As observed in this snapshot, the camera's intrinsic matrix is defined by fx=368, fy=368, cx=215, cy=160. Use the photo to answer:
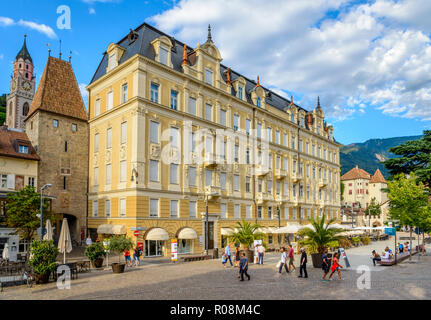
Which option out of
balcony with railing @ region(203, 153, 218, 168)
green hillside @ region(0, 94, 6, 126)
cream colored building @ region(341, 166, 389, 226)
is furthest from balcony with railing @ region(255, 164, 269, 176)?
cream colored building @ region(341, 166, 389, 226)

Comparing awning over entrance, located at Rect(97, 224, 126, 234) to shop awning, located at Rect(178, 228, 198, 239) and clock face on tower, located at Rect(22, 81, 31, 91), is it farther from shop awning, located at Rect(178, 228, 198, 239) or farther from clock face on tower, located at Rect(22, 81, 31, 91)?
clock face on tower, located at Rect(22, 81, 31, 91)

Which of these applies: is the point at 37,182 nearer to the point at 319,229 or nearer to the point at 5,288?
the point at 5,288

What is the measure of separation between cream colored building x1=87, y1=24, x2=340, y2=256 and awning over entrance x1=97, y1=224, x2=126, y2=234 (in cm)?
9

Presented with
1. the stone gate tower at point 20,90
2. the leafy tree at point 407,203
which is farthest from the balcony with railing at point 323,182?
the stone gate tower at point 20,90

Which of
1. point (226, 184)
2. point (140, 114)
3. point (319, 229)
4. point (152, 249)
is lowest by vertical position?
point (152, 249)

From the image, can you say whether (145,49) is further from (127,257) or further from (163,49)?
(127,257)

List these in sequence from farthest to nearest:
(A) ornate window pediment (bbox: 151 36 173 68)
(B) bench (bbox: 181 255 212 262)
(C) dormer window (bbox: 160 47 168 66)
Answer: (C) dormer window (bbox: 160 47 168 66) < (A) ornate window pediment (bbox: 151 36 173 68) < (B) bench (bbox: 181 255 212 262)

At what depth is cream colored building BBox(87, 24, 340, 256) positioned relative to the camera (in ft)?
114

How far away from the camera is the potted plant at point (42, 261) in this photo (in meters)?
19.0

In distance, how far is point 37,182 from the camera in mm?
37188

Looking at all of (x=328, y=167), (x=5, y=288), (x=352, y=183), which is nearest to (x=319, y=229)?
(x=5, y=288)

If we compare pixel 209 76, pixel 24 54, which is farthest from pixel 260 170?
pixel 24 54

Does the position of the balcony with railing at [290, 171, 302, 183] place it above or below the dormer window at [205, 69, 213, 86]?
below
